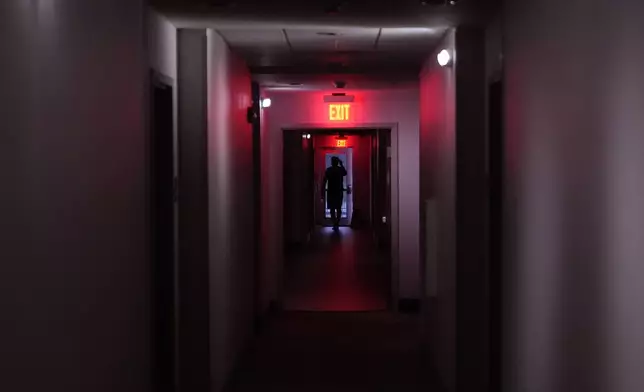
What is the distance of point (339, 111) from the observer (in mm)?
10531

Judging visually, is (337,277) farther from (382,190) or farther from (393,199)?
(393,199)

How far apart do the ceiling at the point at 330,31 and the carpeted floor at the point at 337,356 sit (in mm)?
2524

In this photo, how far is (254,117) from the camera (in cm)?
845

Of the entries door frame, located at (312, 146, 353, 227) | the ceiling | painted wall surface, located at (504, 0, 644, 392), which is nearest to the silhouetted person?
door frame, located at (312, 146, 353, 227)

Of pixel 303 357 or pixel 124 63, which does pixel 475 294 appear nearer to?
pixel 303 357

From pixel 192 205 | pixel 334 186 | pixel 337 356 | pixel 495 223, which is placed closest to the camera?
pixel 495 223

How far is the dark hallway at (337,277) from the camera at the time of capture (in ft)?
35.3

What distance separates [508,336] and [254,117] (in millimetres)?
4709

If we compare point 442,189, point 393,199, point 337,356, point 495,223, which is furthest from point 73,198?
point 393,199

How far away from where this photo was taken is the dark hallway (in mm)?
10750

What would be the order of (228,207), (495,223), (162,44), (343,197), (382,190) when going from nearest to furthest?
1. (162,44)
2. (495,223)
3. (228,207)
4. (382,190)
5. (343,197)

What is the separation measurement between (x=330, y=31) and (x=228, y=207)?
155 centimetres

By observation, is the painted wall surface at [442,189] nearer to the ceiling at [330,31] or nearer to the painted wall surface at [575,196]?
the ceiling at [330,31]

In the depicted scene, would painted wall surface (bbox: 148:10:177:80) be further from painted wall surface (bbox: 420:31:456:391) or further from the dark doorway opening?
the dark doorway opening
